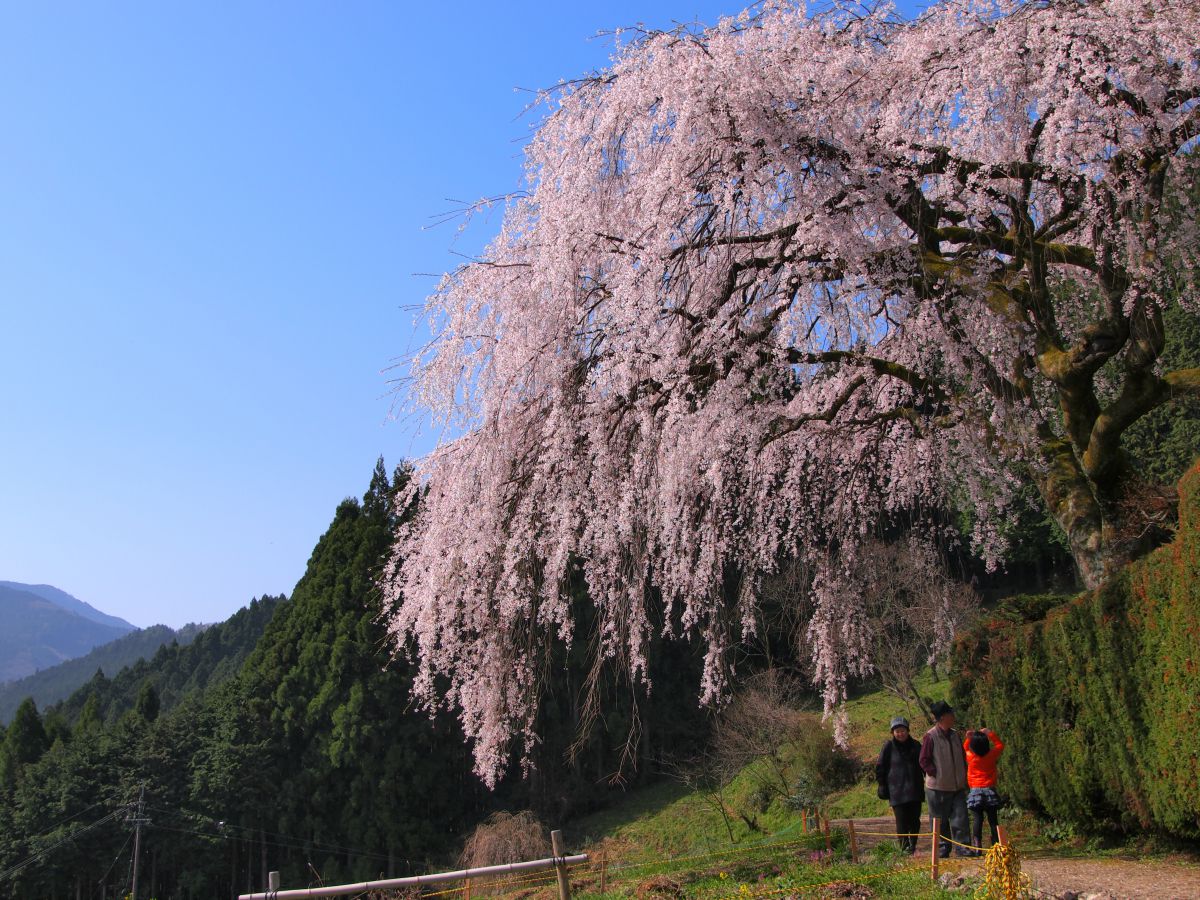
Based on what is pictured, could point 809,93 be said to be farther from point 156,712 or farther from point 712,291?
point 156,712

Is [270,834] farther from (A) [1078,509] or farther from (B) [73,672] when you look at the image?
(B) [73,672]

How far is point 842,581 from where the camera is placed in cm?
720

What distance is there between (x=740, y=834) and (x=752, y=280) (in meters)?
19.2

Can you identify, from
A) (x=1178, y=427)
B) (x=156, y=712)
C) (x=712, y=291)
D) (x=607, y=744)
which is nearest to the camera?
(x=712, y=291)

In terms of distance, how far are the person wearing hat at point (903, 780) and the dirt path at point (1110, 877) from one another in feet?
0.48

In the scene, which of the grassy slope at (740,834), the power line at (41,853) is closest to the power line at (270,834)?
the power line at (41,853)

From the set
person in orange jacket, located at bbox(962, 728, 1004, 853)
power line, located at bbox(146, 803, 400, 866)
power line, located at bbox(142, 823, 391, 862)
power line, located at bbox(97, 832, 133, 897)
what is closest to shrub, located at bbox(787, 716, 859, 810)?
power line, located at bbox(146, 803, 400, 866)

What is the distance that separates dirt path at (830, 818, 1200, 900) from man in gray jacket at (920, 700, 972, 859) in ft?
0.94

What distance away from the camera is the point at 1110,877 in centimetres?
539

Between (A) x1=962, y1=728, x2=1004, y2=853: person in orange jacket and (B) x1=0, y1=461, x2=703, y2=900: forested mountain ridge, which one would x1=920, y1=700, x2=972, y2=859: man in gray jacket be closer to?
(A) x1=962, y1=728, x2=1004, y2=853: person in orange jacket

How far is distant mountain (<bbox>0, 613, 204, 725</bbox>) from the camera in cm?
15388

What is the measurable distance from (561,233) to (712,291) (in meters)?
1.02

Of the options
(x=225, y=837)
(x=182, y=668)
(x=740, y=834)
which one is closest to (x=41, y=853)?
(x=225, y=837)

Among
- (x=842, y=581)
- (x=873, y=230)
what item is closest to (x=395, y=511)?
(x=842, y=581)
